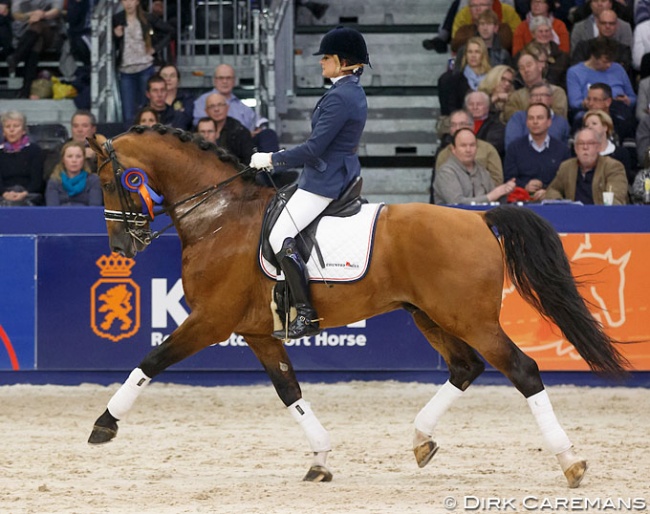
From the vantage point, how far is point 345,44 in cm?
676

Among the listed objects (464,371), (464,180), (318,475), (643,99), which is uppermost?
(643,99)

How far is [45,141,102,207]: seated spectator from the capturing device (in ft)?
35.3

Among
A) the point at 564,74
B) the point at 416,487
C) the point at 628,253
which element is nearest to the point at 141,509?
the point at 416,487

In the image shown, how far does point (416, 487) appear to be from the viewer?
262 inches

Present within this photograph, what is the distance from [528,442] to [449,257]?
1.95 metres

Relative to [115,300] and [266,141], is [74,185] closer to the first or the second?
[115,300]

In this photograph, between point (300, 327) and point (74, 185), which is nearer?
point (300, 327)

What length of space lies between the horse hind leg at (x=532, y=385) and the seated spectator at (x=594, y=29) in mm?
7490

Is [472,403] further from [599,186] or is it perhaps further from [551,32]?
[551,32]

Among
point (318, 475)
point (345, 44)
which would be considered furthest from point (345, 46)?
point (318, 475)

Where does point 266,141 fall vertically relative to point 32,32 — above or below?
below

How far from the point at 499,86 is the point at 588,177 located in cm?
189

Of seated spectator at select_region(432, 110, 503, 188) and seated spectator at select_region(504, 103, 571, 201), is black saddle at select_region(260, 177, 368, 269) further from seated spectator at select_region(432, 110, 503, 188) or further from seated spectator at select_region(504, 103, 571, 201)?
seated spectator at select_region(504, 103, 571, 201)

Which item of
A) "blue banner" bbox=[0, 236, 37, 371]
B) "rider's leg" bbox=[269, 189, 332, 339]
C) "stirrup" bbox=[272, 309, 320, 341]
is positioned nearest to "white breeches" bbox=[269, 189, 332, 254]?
"rider's leg" bbox=[269, 189, 332, 339]
